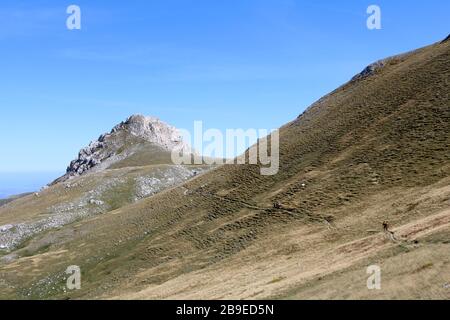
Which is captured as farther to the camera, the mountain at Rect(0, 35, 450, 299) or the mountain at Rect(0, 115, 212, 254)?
the mountain at Rect(0, 115, 212, 254)

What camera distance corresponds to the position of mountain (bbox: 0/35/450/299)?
34.4m

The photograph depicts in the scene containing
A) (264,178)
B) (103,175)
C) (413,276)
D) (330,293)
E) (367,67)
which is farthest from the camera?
(103,175)

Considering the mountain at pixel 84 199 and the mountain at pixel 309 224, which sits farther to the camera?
the mountain at pixel 84 199

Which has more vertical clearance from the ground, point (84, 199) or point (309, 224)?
point (84, 199)

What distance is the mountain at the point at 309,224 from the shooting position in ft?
113

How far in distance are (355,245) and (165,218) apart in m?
47.8

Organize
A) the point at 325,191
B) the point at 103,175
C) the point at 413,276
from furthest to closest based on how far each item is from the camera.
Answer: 1. the point at 103,175
2. the point at 325,191
3. the point at 413,276

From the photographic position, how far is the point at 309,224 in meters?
56.6

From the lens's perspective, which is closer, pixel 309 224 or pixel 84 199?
pixel 309 224
